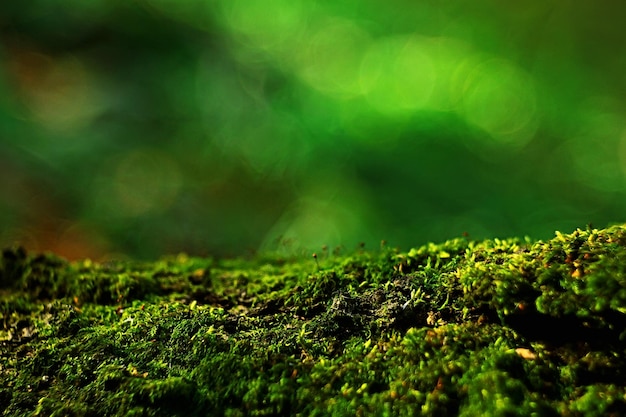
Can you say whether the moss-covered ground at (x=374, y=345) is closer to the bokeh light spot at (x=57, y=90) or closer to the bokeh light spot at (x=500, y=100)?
the bokeh light spot at (x=500, y=100)

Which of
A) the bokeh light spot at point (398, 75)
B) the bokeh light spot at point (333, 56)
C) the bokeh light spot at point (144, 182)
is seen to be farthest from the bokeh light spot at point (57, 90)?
the bokeh light spot at point (398, 75)

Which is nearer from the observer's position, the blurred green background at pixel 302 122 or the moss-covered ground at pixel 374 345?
the moss-covered ground at pixel 374 345

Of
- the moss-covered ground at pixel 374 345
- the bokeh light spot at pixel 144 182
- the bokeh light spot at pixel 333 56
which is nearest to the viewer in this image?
the moss-covered ground at pixel 374 345

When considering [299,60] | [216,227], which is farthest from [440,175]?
[216,227]

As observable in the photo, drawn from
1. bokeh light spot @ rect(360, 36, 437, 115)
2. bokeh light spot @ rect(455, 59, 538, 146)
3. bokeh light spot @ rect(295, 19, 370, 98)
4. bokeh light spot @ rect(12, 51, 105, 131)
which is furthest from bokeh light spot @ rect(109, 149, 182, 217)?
bokeh light spot @ rect(455, 59, 538, 146)

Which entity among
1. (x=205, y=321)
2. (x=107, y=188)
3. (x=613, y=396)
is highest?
(x=107, y=188)

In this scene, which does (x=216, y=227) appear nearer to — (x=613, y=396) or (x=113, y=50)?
(x=113, y=50)
